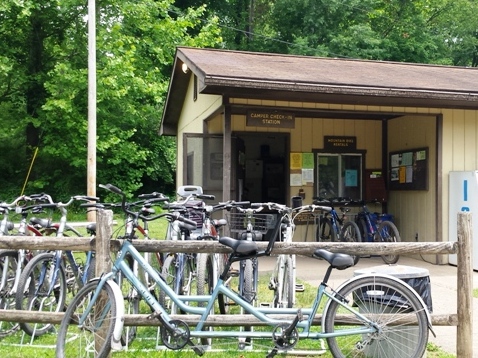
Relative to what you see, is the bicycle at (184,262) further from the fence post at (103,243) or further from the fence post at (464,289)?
the fence post at (464,289)

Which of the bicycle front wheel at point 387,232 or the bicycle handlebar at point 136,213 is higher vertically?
the bicycle handlebar at point 136,213

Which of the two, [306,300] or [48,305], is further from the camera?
[306,300]

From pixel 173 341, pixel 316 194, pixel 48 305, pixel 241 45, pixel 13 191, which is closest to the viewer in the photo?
pixel 173 341

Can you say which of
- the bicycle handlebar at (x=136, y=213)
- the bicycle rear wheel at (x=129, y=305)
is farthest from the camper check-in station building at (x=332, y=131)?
the bicycle rear wheel at (x=129, y=305)

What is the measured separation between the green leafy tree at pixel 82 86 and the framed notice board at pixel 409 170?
10.4 meters

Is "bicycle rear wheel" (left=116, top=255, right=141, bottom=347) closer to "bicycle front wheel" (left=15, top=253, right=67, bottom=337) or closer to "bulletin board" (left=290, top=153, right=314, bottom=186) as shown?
"bicycle front wheel" (left=15, top=253, right=67, bottom=337)

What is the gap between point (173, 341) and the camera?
3539mm

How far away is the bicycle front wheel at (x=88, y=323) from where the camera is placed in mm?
3489

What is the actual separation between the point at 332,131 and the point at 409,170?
5.29 feet

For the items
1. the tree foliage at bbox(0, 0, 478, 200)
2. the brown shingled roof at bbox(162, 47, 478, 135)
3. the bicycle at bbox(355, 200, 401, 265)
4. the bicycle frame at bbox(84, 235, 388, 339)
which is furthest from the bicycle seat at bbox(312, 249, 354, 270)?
the tree foliage at bbox(0, 0, 478, 200)

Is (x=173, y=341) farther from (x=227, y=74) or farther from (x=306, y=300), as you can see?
(x=227, y=74)

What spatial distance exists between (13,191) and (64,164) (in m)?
2.18

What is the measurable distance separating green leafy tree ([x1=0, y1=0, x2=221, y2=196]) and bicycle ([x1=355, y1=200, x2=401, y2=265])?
1084 centimetres

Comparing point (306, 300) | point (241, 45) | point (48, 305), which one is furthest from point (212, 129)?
point (241, 45)
